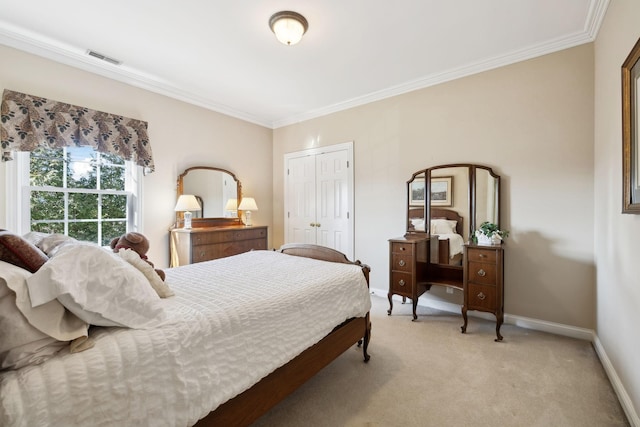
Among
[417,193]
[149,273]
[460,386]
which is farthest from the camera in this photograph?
[417,193]

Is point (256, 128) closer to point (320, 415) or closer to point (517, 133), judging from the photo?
point (517, 133)

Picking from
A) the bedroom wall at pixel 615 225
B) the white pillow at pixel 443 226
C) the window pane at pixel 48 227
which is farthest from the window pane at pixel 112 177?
the bedroom wall at pixel 615 225

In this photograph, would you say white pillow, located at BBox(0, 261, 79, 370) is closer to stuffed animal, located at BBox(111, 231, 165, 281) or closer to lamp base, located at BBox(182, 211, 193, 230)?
stuffed animal, located at BBox(111, 231, 165, 281)

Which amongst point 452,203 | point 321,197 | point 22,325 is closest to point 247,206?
point 321,197

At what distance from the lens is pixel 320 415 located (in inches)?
65.7

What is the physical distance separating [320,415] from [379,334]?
121 centimetres

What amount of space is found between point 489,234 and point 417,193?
0.96 metres

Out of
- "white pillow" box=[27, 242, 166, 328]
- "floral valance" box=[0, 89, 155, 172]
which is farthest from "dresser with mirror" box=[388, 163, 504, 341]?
"floral valance" box=[0, 89, 155, 172]

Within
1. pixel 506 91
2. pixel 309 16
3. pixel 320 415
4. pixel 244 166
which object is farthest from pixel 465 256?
pixel 244 166

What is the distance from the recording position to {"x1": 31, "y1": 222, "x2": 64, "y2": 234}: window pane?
2789 mm

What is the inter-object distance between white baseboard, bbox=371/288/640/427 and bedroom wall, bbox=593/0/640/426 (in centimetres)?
3

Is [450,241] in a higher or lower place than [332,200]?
lower

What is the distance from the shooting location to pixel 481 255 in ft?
8.93

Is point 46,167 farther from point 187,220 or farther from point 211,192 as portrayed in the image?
point 211,192
